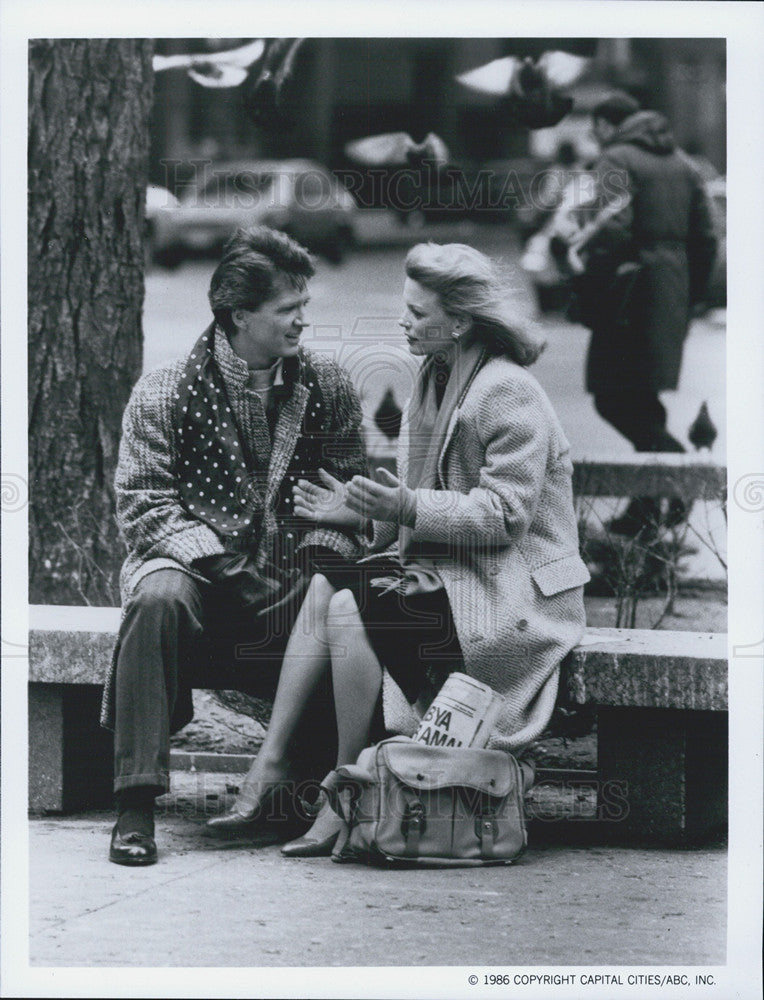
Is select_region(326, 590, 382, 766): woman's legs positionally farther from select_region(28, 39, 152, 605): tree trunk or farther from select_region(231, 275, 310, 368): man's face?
select_region(28, 39, 152, 605): tree trunk

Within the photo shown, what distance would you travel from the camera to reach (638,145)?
7.14 m

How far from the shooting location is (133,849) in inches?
184

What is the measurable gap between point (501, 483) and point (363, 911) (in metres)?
1.13

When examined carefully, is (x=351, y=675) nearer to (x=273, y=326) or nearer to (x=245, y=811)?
(x=245, y=811)

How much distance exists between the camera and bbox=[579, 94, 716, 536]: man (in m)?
7.02

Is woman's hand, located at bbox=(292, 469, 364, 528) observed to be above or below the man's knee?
above

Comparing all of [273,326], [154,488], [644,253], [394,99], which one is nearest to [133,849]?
[154,488]

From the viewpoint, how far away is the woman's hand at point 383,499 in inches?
182

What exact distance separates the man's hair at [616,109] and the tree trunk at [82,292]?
197cm

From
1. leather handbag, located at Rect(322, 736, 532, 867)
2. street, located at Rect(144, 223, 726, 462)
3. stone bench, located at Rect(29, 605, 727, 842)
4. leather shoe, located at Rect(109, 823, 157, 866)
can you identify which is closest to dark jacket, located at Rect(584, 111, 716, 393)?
street, located at Rect(144, 223, 726, 462)

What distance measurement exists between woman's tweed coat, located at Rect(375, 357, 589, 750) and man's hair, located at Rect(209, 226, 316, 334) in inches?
23.6

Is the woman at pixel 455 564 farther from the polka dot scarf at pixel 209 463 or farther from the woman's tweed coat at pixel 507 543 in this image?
the polka dot scarf at pixel 209 463

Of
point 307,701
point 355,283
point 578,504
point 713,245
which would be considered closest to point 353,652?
point 307,701

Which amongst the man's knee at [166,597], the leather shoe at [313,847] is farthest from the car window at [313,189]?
the leather shoe at [313,847]
